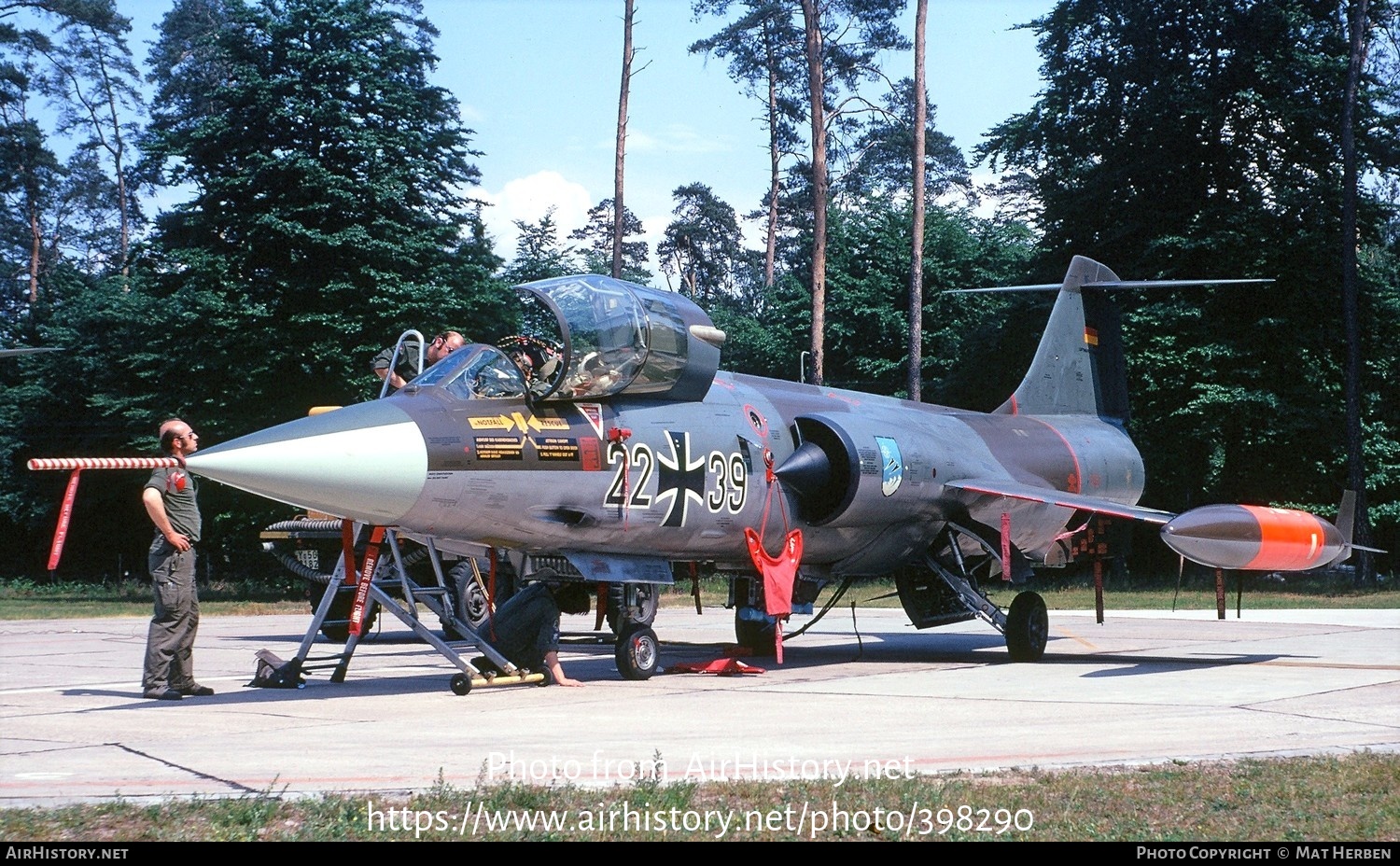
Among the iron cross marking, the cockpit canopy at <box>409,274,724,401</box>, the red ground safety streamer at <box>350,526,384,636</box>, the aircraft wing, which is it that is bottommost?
the red ground safety streamer at <box>350,526,384,636</box>

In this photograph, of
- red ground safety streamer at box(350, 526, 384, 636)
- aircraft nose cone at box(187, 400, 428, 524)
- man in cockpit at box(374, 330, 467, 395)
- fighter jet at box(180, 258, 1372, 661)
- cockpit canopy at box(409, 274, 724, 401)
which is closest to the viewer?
aircraft nose cone at box(187, 400, 428, 524)

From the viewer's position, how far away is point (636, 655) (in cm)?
1026

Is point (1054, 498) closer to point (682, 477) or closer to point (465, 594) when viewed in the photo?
point (682, 477)

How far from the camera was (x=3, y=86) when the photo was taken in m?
46.3

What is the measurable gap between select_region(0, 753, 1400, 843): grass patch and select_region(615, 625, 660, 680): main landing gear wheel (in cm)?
484

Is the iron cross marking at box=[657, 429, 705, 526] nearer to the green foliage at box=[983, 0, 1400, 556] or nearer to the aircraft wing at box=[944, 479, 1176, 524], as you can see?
the aircraft wing at box=[944, 479, 1176, 524]

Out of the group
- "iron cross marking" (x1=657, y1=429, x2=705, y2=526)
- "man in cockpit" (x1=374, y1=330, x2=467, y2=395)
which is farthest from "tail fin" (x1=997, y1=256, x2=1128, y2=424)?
"man in cockpit" (x1=374, y1=330, x2=467, y2=395)

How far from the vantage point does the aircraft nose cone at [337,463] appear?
25.2 ft

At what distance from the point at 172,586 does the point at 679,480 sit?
3690 mm

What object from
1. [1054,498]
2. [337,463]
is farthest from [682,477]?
[1054,498]

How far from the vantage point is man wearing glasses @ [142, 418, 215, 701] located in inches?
367

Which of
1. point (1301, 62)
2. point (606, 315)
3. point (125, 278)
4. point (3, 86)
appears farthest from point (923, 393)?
point (3, 86)

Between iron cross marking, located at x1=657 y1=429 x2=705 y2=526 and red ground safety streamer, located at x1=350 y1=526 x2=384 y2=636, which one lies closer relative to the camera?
red ground safety streamer, located at x1=350 y1=526 x2=384 y2=636

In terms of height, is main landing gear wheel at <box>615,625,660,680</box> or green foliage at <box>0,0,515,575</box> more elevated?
green foliage at <box>0,0,515,575</box>
